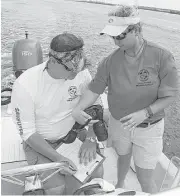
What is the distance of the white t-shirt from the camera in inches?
52.7

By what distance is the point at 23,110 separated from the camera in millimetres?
1337

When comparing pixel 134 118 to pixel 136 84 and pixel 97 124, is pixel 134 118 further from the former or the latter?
pixel 97 124

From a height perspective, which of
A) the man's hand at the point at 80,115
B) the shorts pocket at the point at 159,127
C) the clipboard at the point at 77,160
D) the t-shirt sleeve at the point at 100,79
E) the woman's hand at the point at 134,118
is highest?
the t-shirt sleeve at the point at 100,79

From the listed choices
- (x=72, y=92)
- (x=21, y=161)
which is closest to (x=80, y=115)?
(x=72, y=92)

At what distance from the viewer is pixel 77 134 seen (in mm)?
1607

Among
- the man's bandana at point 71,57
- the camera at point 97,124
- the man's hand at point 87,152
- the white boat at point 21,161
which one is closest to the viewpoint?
the man's bandana at point 71,57

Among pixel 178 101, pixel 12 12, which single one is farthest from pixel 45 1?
pixel 178 101

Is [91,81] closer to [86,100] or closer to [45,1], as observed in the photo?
[86,100]

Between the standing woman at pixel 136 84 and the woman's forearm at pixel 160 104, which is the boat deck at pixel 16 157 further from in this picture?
the woman's forearm at pixel 160 104

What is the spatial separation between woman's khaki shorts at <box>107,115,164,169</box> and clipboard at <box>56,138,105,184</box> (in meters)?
0.22

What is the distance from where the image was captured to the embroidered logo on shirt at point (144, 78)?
1350 mm

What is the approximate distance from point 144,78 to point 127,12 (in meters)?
0.33

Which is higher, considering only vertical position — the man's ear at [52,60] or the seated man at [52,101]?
the man's ear at [52,60]

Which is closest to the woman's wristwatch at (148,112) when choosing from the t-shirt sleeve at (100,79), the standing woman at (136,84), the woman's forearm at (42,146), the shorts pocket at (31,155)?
the standing woman at (136,84)
